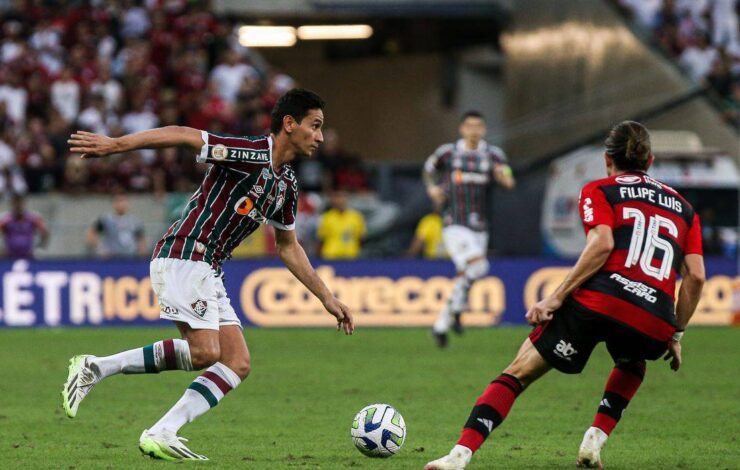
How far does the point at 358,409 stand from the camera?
1045cm

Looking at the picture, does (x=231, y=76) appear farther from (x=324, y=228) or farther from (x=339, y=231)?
(x=339, y=231)

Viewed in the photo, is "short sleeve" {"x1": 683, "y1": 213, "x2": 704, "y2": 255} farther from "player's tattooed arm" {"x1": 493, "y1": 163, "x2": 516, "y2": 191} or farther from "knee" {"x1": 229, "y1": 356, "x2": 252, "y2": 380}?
"player's tattooed arm" {"x1": 493, "y1": 163, "x2": 516, "y2": 191}

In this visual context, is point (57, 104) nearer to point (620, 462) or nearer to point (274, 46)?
point (274, 46)

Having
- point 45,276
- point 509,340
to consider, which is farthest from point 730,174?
point 45,276

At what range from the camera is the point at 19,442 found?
8641 mm

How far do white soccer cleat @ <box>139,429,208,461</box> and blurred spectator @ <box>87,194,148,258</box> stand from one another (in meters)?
13.4

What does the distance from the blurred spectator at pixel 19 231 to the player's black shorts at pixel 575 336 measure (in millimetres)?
14684

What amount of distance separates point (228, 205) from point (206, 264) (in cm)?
36

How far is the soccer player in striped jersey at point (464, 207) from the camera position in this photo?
52.1 ft

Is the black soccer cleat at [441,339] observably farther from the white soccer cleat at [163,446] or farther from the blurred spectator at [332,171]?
the white soccer cleat at [163,446]

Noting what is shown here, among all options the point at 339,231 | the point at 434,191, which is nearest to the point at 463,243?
the point at 434,191

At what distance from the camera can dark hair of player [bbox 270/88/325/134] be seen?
304 inches

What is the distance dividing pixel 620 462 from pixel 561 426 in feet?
5.48

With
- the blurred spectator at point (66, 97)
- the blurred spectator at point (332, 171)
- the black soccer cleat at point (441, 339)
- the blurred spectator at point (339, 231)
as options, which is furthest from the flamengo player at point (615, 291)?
the blurred spectator at point (66, 97)
